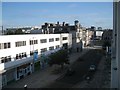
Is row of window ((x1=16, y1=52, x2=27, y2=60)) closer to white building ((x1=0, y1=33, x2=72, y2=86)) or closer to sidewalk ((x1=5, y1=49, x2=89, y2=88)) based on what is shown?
white building ((x1=0, y1=33, x2=72, y2=86))

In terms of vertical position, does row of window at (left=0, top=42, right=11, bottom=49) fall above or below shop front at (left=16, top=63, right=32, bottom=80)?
above

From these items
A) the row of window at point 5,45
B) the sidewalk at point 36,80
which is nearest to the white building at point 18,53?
the row of window at point 5,45


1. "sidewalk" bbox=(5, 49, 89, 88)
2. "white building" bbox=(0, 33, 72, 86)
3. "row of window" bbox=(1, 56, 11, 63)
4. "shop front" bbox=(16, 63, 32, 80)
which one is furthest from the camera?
"shop front" bbox=(16, 63, 32, 80)

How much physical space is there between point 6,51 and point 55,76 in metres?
5.93

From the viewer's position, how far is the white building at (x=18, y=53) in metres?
19.3

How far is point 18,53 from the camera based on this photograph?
22.0 metres

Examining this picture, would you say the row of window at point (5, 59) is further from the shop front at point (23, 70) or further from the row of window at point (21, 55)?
the shop front at point (23, 70)

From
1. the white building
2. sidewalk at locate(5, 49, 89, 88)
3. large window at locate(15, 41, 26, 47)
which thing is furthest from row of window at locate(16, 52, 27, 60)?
sidewalk at locate(5, 49, 89, 88)

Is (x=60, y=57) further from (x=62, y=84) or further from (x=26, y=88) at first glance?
(x=26, y=88)

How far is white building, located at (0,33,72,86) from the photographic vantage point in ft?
63.2

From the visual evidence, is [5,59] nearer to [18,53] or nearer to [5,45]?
[5,45]

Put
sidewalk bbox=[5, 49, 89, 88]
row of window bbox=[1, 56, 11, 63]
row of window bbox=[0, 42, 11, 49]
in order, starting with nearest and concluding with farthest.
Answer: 1. row of window bbox=[1, 56, 11, 63]
2. row of window bbox=[0, 42, 11, 49]
3. sidewalk bbox=[5, 49, 89, 88]

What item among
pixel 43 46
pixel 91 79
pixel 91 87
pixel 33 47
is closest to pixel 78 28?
pixel 43 46

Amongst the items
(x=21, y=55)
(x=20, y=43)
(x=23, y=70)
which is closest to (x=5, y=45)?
(x=20, y=43)
